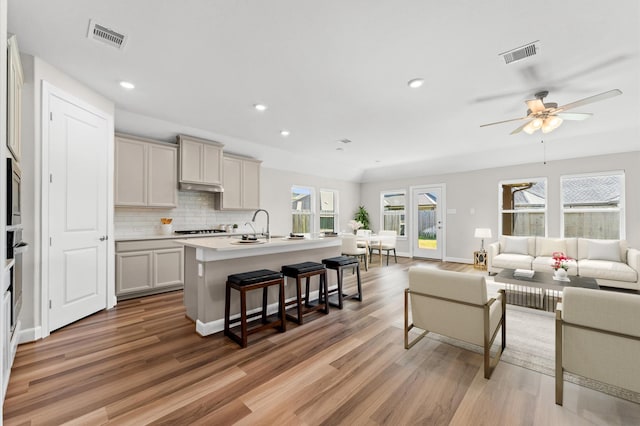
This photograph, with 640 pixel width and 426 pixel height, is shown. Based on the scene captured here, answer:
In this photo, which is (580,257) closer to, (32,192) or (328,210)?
(328,210)

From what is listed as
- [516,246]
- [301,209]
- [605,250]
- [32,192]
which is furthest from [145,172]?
[605,250]

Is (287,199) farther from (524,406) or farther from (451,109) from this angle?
(524,406)

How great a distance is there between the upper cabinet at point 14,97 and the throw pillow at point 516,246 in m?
7.43

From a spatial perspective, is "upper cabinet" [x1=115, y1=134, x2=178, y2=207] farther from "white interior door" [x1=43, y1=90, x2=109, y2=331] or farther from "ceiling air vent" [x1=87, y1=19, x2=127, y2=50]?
"ceiling air vent" [x1=87, y1=19, x2=127, y2=50]

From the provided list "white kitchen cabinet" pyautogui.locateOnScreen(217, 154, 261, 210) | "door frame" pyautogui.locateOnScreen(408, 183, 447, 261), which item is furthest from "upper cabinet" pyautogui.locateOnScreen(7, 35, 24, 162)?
"door frame" pyautogui.locateOnScreen(408, 183, 447, 261)

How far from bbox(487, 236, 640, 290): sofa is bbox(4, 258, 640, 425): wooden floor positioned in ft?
11.9

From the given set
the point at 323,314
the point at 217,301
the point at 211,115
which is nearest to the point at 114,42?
the point at 211,115

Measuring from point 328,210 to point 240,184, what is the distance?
10.9ft

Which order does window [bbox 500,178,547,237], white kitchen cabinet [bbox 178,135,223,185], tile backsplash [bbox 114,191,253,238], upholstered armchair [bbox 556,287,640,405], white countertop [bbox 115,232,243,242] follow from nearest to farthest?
upholstered armchair [bbox 556,287,640,405] < white countertop [bbox 115,232,243,242] < tile backsplash [bbox 114,191,253,238] < white kitchen cabinet [bbox 178,135,223,185] < window [bbox 500,178,547,237]

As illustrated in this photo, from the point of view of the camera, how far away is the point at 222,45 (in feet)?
8.27

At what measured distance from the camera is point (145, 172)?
4367 mm

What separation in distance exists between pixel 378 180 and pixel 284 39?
6.85 meters

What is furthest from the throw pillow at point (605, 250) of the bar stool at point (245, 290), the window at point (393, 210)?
the bar stool at point (245, 290)

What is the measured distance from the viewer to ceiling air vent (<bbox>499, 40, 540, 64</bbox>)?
2473 mm
